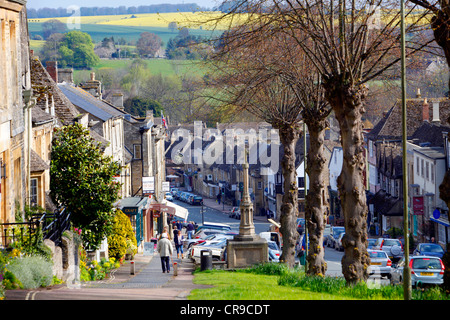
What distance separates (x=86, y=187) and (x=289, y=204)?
8.83 m

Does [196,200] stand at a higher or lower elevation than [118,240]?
lower

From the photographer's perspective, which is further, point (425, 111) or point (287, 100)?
point (425, 111)

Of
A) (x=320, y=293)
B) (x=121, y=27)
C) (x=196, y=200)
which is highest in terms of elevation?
(x=121, y=27)

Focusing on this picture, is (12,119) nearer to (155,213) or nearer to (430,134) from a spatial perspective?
(155,213)

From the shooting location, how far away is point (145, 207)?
5366 cm

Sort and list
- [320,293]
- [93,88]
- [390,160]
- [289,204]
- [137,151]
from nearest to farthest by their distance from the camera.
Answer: [320,293], [289,204], [137,151], [93,88], [390,160]

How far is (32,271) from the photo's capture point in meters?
16.4

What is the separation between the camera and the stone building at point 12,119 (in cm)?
2081

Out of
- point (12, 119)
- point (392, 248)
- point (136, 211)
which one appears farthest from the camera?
point (136, 211)

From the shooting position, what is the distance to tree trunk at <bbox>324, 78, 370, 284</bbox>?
701 inches

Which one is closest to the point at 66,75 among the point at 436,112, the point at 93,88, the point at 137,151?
the point at 93,88

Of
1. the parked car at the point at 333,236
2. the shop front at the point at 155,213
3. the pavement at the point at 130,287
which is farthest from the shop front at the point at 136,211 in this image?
the parked car at the point at 333,236

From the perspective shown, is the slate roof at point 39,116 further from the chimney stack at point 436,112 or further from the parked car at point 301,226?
the chimney stack at point 436,112
